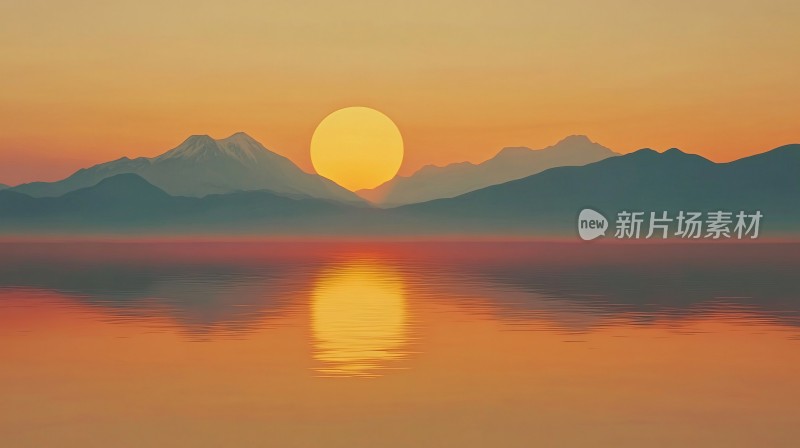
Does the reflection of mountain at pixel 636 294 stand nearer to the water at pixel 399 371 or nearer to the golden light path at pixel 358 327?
the water at pixel 399 371

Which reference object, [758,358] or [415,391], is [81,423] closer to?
[415,391]

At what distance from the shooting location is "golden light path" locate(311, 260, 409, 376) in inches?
1072

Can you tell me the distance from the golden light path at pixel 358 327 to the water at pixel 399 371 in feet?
0.41

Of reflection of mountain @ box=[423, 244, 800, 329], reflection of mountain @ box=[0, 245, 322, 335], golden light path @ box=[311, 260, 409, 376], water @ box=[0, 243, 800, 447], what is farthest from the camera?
reflection of mountain @ box=[423, 244, 800, 329]

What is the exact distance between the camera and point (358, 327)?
1416 inches

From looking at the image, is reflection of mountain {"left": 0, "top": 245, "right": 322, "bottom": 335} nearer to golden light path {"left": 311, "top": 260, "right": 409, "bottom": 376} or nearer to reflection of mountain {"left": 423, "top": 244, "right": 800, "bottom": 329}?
golden light path {"left": 311, "top": 260, "right": 409, "bottom": 376}

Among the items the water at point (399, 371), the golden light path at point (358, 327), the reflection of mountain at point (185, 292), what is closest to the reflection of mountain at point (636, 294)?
the water at point (399, 371)

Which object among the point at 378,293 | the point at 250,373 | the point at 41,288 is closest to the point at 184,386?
the point at 250,373

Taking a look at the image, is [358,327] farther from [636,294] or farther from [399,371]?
[636,294]

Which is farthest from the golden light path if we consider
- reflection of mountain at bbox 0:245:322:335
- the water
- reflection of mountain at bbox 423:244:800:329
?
reflection of mountain at bbox 423:244:800:329

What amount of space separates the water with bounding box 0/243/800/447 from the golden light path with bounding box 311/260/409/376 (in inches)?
5.0

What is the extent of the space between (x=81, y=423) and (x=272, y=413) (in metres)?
3.67

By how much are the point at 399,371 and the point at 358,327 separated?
34.1 ft

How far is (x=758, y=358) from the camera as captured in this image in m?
28.2
